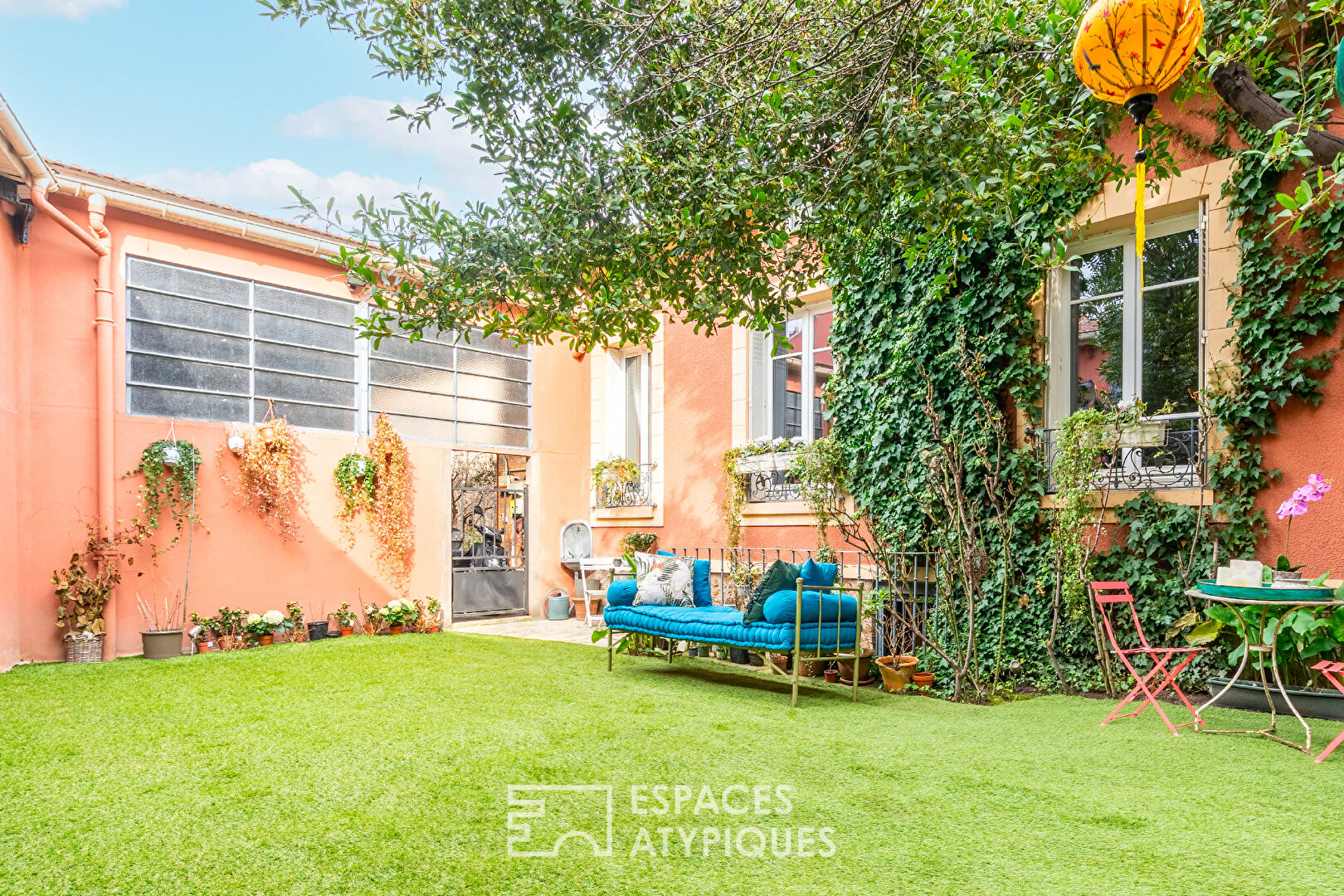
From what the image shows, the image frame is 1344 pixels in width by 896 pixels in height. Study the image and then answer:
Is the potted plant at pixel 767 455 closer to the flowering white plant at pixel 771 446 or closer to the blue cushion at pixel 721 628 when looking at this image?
the flowering white plant at pixel 771 446

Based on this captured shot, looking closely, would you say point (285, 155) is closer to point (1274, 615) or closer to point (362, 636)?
point (362, 636)

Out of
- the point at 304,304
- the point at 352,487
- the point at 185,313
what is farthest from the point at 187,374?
the point at 352,487

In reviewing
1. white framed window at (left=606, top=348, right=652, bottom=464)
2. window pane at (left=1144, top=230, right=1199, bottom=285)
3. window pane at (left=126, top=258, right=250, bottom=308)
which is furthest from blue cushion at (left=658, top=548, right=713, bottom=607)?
window pane at (left=126, top=258, right=250, bottom=308)

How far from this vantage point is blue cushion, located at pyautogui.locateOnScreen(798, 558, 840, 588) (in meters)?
5.10

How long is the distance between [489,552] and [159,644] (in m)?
4.25

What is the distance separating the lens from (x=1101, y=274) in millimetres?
5562

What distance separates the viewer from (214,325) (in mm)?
7789

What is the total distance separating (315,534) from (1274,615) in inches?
305

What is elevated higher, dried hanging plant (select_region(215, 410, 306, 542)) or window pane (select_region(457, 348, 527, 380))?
window pane (select_region(457, 348, 527, 380))

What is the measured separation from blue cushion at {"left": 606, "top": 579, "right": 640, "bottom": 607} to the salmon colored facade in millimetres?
3674

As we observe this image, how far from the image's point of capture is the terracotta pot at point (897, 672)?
5605 mm

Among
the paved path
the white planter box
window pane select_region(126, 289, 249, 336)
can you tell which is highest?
window pane select_region(126, 289, 249, 336)

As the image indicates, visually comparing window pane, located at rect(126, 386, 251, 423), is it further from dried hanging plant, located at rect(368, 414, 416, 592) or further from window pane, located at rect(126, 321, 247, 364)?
dried hanging plant, located at rect(368, 414, 416, 592)

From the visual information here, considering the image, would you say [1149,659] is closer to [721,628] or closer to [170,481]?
[721,628]
